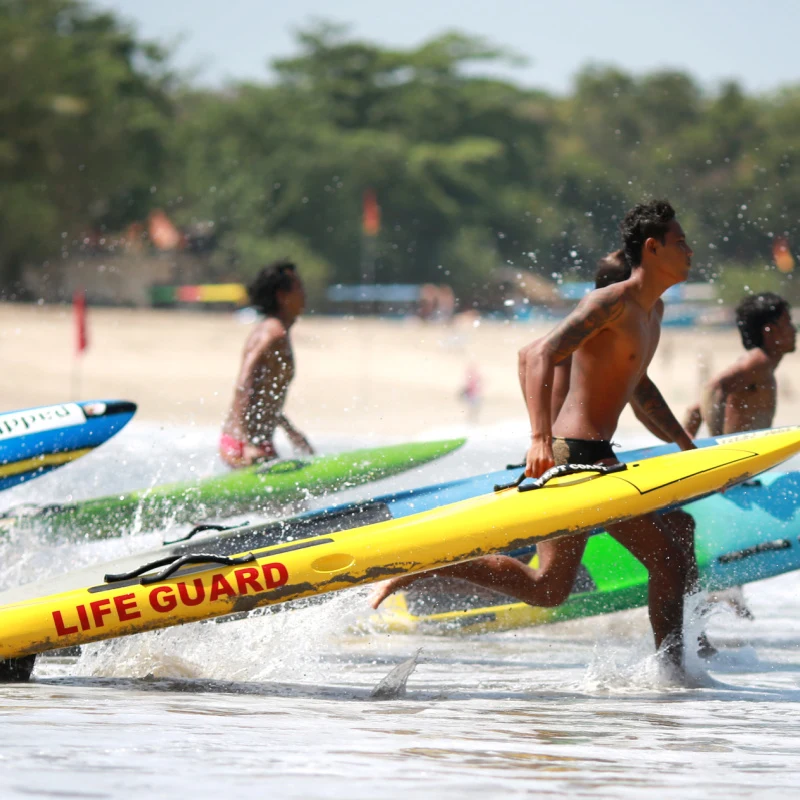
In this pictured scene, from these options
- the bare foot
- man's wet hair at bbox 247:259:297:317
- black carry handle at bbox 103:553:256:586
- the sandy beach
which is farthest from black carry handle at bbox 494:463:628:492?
the sandy beach

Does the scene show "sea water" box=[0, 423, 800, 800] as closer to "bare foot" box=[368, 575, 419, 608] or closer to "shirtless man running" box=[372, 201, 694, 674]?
"bare foot" box=[368, 575, 419, 608]

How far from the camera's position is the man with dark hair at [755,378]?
5.89 metres

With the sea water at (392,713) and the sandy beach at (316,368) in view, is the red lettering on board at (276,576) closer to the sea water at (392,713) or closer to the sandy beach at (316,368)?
the sea water at (392,713)

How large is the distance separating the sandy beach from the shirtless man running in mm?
11027

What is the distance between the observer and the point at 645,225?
4.39 m

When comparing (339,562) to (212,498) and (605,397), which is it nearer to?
(605,397)

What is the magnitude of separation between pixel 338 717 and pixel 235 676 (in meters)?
0.85

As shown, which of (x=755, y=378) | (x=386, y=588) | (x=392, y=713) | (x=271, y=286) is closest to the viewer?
(x=392, y=713)

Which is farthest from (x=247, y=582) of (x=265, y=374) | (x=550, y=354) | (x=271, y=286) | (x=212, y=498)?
(x=271, y=286)

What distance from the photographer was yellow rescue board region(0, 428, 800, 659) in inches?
171

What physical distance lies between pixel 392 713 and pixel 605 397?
1.17 m

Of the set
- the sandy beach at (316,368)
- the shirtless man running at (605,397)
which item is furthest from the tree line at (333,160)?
the shirtless man running at (605,397)

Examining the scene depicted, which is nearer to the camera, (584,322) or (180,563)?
(584,322)

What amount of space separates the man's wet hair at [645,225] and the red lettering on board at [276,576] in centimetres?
146
